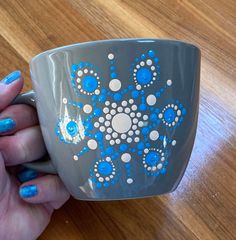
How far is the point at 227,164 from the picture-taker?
0.43 m

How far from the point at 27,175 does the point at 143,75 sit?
0.18m

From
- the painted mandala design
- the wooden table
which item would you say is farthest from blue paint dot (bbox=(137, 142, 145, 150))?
the wooden table

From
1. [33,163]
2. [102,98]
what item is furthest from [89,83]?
[33,163]

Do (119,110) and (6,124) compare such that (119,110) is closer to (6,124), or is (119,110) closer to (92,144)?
(92,144)

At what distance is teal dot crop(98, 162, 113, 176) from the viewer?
33 centimetres

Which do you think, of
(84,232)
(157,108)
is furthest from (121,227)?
(157,108)

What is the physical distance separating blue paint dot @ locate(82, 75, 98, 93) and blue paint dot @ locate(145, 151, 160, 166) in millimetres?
71

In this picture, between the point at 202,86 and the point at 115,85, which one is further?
the point at 202,86

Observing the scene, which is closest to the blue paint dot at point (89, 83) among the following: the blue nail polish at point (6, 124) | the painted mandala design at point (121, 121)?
the painted mandala design at point (121, 121)

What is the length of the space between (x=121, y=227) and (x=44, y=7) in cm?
28

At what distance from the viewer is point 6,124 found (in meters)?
0.39

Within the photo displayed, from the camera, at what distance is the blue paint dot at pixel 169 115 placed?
320 mm

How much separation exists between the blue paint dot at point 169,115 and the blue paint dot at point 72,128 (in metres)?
0.07

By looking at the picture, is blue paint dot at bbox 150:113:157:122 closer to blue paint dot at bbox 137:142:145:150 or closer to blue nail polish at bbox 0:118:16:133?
blue paint dot at bbox 137:142:145:150
